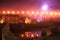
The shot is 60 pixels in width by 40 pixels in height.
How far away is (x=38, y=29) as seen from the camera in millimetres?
1741

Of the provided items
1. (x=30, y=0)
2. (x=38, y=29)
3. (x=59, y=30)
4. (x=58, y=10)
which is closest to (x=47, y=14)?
(x=58, y=10)

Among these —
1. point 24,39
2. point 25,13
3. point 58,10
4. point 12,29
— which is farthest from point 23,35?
point 58,10

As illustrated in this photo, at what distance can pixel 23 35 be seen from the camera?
1.97 meters

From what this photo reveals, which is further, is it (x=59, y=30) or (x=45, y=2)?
(x=45, y=2)

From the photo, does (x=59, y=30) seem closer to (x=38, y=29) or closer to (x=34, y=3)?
(x=38, y=29)

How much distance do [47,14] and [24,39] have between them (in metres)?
0.75

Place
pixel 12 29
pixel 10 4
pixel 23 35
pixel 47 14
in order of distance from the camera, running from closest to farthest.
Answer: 1. pixel 12 29
2. pixel 23 35
3. pixel 47 14
4. pixel 10 4

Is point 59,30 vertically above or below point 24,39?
above

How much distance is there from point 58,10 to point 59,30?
1434 millimetres

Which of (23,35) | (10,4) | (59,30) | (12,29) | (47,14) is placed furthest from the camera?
(10,4)

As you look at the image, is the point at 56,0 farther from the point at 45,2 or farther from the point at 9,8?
the point at 9,8

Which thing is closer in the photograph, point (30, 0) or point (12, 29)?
point (12, 29)

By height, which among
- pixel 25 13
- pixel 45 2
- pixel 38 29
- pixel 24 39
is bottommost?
pixel 24 39

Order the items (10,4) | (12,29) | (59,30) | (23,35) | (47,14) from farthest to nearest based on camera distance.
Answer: (10,4), (47,14), (23,35), (12,29), (59,30)
